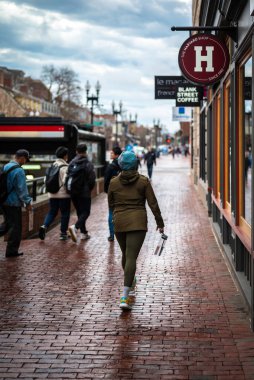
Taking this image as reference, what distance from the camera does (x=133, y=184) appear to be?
6.73 metres

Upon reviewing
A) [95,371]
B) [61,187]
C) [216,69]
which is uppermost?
[216,69]

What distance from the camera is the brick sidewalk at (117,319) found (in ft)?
16.1

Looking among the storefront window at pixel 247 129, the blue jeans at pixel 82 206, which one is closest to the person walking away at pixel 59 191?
the blue jeans at pixel 82 206

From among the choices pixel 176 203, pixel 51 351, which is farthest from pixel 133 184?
pixel 176 203

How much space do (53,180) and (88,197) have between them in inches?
28.6

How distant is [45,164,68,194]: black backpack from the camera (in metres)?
11.5

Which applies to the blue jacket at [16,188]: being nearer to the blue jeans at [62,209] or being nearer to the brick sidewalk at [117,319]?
the brick sidewalk at [117,319]

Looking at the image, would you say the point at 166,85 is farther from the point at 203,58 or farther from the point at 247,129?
the point at 247,129

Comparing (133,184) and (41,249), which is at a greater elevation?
(133,184)

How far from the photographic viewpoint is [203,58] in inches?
359

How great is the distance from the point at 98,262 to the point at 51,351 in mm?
4151

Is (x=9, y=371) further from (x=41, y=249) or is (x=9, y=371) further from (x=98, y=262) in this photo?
(x=41, y=249)

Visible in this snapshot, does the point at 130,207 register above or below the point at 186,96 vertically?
below

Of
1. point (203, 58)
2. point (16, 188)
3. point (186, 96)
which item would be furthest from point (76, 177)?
point (186, 96)
